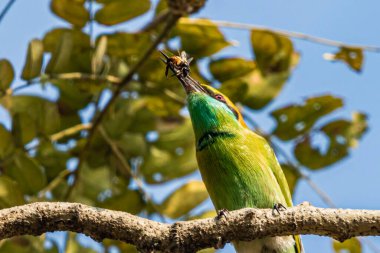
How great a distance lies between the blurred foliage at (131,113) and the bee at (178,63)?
5.5 inches

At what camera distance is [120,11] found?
140 inches

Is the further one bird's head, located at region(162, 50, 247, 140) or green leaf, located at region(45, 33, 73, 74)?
bird's head, located at region(162, 50, 247, 140)

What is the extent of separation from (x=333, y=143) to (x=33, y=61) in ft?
4.95

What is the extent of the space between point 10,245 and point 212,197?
863mm

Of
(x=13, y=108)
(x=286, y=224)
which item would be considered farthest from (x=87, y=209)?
(x=13, y=108)

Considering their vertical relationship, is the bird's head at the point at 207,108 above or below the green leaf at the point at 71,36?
below

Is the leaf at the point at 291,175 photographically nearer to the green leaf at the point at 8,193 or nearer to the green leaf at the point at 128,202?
the green leaf at the point at 128,202

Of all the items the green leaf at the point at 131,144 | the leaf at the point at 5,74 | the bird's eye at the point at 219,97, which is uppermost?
the bird's eye at the point at 219,97

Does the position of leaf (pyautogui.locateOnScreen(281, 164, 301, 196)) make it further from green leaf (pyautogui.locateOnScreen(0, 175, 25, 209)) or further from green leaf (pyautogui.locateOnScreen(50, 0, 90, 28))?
green leaf (pyautogui.locateOnScreen(0, 175, 25, 209))

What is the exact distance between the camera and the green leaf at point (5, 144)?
328 cm

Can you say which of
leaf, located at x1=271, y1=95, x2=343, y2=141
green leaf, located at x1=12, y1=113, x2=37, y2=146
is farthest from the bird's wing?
green leaf, located at x1=12, y1=113, x2=37, y2=146

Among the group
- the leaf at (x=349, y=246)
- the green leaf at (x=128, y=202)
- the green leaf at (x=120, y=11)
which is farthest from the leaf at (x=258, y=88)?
the leaf at (x=349, y=246)

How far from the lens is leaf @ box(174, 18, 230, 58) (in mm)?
3676

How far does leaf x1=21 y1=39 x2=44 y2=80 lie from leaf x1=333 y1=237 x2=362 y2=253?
1.46 meters
